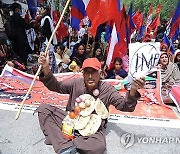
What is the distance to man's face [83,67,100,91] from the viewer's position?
3.03m

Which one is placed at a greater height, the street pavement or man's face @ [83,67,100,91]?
man's face @ [83,67,100,91]

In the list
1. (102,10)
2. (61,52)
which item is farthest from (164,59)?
(61,52)

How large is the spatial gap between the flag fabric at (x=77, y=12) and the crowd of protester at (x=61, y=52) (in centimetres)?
44

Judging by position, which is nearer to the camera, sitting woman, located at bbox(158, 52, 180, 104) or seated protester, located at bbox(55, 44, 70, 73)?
sitting woman, located at bbox(158, 52, 180, 104)

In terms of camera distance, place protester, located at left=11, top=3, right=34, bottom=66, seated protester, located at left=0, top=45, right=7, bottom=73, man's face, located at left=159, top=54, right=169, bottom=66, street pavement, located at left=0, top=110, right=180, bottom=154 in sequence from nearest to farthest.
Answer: street pavement, located at left=0, top=110, right=180, bottom=154 < man's face, located at left=159, top=54, right=169, bottom=66 < seated protester, located at left=0, top=45, right=7, bottom=73 < protester, located at left=11, top=3, right=34, bottom=66

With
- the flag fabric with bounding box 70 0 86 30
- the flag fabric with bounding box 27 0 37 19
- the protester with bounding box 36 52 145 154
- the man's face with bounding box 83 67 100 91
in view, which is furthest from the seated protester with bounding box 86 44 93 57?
the man's face with bounding box 83 67 100 91

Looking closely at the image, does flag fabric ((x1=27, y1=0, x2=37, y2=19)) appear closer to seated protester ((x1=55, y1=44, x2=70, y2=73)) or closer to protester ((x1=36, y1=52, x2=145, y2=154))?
seated protester ((x1=55, y1=44, x2=70, y2=73))

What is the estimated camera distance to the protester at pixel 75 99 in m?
2.88

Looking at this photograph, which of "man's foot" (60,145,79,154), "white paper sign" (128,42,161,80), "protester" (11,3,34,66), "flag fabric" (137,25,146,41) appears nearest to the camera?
"man's foot" (60,145,79,154)

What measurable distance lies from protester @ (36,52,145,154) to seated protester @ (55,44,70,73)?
268 centimetres

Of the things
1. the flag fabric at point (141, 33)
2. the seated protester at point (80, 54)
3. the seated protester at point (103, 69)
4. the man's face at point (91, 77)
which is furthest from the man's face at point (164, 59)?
the flag fabric at point (141, 33)

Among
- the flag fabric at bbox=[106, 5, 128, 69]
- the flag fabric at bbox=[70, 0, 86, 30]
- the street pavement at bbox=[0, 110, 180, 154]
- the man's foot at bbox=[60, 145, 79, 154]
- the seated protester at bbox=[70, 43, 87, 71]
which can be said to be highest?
the flag fabric at bbox=[70, 0, 86, 30]

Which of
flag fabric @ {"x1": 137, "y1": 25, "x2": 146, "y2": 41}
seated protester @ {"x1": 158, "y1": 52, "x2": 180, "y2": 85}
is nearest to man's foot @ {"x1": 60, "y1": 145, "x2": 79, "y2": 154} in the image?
seated protester @ {"x1": 158, "y1": 52, "x2": 180, "y2": 85}

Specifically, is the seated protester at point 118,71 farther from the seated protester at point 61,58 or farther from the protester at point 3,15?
the protester at point 3,15
